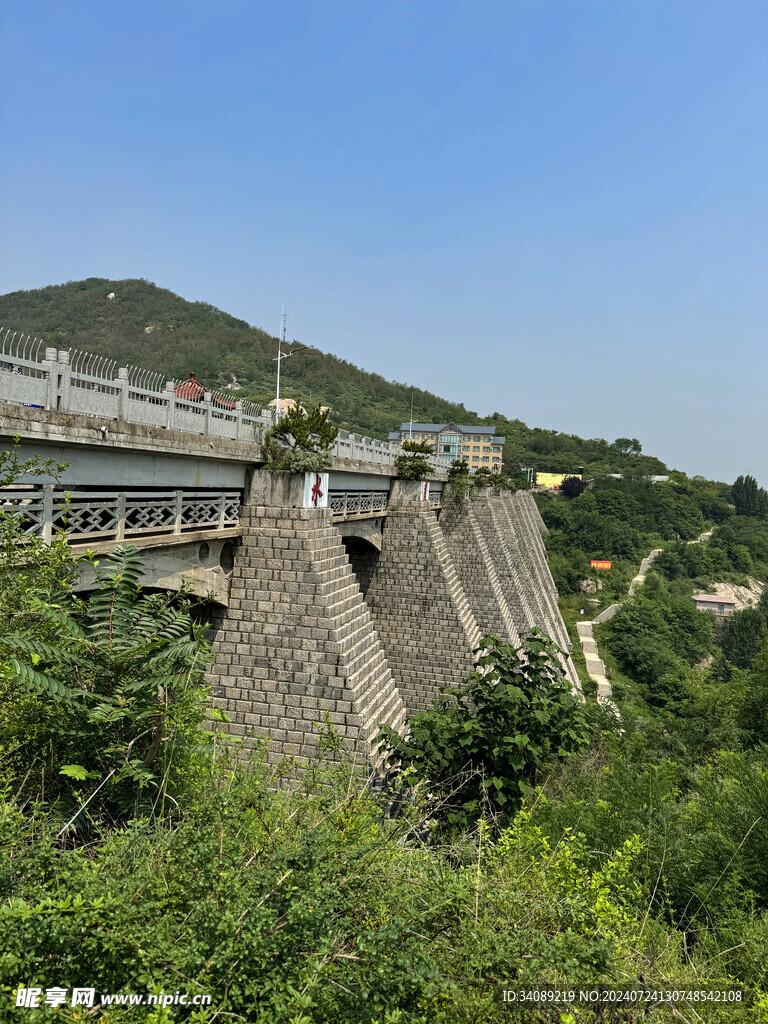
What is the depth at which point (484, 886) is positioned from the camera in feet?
12.4

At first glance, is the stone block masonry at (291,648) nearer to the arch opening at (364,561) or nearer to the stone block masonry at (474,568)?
the arch opening at (364,561)

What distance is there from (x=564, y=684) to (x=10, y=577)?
7.25 meters

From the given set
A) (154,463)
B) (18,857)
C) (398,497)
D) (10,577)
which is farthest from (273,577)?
(398,497)

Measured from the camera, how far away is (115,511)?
23.3ft

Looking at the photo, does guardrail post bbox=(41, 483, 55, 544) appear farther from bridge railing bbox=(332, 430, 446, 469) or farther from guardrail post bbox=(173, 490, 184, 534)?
bridge railing bbox=(332, 430, 446, 469)

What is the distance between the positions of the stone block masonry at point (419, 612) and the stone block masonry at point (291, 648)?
5.85 meters

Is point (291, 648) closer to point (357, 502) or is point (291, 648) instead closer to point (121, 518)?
point (121, 518)

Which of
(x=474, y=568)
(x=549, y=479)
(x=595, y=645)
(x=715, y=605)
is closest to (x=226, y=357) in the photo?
(x=549, y=479)

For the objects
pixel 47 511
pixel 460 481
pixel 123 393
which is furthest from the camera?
pixel 460 481

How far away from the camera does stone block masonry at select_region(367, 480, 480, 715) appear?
1573 cm

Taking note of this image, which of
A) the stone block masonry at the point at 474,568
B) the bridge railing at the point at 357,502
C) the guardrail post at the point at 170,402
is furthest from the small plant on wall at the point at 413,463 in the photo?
the guardrail post at the point at 170,402

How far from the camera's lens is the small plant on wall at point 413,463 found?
1828 centimetres

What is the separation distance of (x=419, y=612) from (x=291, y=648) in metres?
7.45

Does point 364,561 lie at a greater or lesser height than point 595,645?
greater
